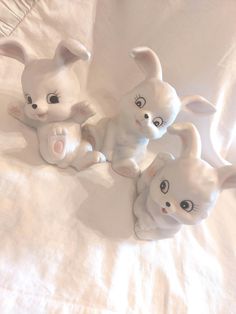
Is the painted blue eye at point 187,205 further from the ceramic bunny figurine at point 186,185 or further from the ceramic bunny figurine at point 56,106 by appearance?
the ceramic bunny figurine at point 56,106

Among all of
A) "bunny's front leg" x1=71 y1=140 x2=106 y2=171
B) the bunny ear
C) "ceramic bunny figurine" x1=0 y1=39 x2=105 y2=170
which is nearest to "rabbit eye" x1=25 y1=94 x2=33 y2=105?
"ceramic bunny figurine" x1=0 y1=39 x2=105 y2=170

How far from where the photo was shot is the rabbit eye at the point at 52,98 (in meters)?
0.58

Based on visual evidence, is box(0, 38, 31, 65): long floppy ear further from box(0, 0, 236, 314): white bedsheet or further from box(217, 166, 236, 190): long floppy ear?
box(217, 166, 236, 190): long floppy ear

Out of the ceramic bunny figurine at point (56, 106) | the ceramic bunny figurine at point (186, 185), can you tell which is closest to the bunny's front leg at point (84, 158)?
the ceramic bunny figurine at point (56, 106)

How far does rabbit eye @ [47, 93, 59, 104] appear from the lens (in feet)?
1.92

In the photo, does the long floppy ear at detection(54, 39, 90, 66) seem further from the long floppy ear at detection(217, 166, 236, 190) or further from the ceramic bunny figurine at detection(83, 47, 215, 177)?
the long floppy ear at detection(217, 166, 236, 190)

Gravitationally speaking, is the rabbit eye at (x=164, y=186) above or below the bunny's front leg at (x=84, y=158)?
above

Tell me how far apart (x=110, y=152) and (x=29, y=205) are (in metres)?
0.20

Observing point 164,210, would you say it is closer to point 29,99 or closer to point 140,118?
point 140,118

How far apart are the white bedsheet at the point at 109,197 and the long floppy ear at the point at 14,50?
10cm

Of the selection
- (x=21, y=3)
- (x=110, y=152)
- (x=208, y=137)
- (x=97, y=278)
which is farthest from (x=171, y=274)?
(x=21, y=3)

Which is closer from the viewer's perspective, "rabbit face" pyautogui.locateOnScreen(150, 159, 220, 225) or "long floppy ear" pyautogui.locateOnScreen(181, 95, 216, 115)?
"rabbit face" pyautogui.locateOnScreen(150, 159, 220, 225)

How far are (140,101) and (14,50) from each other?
222 millimetres

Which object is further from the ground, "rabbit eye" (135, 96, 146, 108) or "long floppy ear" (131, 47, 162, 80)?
"long floppy ear" (131, 47, 162, 80)
